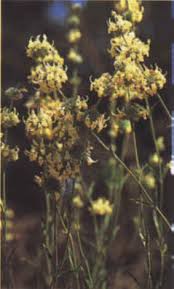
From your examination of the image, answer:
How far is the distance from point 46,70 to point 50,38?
3.61 ft

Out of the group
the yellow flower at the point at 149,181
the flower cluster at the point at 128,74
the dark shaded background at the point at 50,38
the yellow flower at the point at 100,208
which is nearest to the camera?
the flower cluster at the point at 128,74

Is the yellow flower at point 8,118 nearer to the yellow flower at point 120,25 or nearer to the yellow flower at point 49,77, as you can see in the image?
the yellow flower at point 49,77

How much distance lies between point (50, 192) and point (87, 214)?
945 millimetres

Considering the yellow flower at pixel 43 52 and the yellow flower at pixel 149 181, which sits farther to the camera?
the yellow flower at pixel 149 181

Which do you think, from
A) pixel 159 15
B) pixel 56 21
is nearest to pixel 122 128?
pixel 159 15

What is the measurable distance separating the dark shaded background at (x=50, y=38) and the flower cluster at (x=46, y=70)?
65 cm

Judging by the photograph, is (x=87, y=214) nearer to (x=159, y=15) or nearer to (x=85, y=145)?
(x=159, y=15)

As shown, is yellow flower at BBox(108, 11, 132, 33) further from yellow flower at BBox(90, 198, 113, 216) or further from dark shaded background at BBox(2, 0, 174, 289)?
dark shaded background at BBox(2, 0, 174, 289)

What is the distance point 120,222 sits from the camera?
6.73 feet

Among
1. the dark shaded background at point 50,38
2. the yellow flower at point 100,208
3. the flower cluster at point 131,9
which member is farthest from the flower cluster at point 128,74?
the dark shaded background at point 50,38

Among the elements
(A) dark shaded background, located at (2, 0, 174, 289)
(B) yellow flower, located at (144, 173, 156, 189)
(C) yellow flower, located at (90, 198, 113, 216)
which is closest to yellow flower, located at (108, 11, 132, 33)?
(B) yellow flower, located at (144, 173, 156, 189)

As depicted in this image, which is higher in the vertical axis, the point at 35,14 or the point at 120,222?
the point at 35,14

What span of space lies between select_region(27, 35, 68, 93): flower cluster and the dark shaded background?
2.12 feet

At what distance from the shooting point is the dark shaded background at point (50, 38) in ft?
5.99
